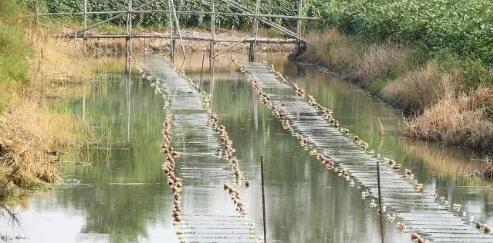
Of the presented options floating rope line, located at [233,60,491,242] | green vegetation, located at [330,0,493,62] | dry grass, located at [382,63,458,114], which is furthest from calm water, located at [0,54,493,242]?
green vegetation, located at [330,0,493,62]

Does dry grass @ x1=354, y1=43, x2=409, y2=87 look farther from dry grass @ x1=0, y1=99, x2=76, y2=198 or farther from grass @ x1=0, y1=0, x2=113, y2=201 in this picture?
dry grass @ x1=0, y1=99, x2=76, y2=198

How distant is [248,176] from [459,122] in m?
5.42

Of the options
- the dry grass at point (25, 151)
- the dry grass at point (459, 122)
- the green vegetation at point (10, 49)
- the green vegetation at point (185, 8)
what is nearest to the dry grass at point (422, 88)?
the dry grass at point (459, 122)

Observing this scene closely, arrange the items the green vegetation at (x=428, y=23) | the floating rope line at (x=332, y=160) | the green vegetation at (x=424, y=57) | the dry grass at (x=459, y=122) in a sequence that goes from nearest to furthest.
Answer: the floating rope line at (x=332, y=160) → the dry grass at (x=459, y=122) → the green vegetation at (x=424, y=57) → the green vegetation at (x=428, y=23)

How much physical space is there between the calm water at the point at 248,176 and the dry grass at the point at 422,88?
481 millimetres

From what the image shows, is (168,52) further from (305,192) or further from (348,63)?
(305,192)

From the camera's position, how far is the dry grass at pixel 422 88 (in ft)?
89.2

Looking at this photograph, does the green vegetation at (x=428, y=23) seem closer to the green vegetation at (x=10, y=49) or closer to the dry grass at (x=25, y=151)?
the green vegetation at (x=10, y=49)

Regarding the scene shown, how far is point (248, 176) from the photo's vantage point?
21.1 m

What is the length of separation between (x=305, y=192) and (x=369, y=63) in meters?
15.6

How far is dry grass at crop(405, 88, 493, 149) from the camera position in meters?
24.0

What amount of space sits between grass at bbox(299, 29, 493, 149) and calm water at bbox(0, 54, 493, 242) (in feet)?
1.49

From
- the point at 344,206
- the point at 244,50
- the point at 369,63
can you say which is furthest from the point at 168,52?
the point at 344,206

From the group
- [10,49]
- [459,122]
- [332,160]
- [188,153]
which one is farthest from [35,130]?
[459,122]
